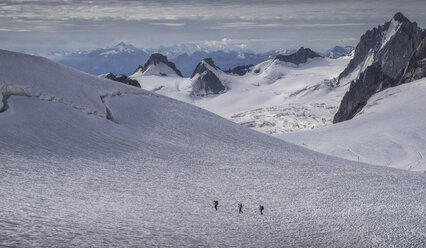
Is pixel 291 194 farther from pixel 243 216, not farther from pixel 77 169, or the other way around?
pixel 77 169

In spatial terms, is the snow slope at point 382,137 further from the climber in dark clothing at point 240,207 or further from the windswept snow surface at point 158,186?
the climber in dark clothing at point 240,207

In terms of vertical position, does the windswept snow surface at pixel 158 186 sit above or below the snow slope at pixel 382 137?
above

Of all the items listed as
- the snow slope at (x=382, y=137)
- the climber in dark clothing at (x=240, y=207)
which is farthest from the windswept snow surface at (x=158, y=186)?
the snow slope at (x=382, y=137)

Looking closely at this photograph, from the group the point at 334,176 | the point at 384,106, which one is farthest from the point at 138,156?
the point at 384,106

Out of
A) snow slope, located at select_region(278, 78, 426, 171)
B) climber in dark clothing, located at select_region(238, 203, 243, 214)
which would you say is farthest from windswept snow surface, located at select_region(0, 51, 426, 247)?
snow slope, located at select_region(278, 78, 426, 171)

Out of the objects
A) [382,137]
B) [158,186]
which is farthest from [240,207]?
[382,137]

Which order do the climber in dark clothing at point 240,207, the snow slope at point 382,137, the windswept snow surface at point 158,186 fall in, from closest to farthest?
1. the windswept snow surface at point 158,186
2. the climber in dark clothing at point 240,207
3. the snow slope at point 382,137

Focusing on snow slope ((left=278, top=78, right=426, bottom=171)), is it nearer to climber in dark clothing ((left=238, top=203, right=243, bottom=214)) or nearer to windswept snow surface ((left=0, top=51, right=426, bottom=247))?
windswept snow surface ((left=0, top=51, right=426, bottom=247))
